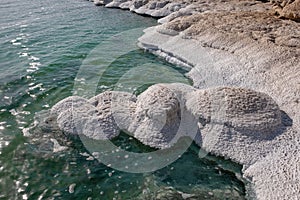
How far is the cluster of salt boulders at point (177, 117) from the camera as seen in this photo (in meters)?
11.1

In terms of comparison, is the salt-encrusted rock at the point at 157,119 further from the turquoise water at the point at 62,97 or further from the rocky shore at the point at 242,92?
the turquoise water at the point at 62,97

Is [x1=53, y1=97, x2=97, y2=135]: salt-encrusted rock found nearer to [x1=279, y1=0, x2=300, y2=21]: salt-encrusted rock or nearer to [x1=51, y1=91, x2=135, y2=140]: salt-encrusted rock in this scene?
[x1=51, y1=91, x2=135, y2=140]: salt-encrusted rock

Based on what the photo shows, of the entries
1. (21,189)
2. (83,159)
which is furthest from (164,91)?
(21,189)

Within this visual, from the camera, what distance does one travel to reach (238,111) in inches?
447

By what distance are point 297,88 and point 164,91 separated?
6.40m

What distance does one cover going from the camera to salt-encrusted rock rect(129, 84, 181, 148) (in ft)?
36.6

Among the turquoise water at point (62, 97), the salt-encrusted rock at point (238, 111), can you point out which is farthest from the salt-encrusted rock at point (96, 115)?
the salt-encrusted rock at point (238, 111)

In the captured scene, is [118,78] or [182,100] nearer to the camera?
[182,100]

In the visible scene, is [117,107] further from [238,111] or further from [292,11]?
[292,11]

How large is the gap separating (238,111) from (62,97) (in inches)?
325

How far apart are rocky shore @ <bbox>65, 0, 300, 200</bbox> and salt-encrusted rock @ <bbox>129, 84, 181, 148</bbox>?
0.04m

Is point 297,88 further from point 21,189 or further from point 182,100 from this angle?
point 21,189

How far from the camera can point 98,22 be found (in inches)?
1116

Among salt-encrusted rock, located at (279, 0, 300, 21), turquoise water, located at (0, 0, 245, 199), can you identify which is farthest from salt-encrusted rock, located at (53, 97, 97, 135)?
salt-encrusted rock, located at (279, 0, 300, 21)
